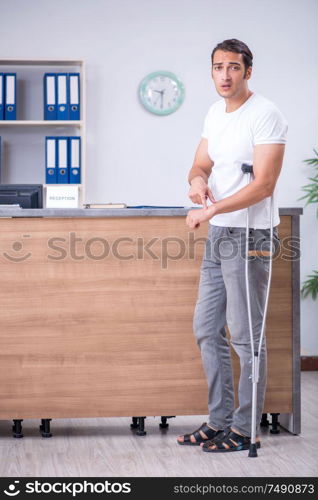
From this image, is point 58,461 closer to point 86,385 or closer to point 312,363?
point 86,385

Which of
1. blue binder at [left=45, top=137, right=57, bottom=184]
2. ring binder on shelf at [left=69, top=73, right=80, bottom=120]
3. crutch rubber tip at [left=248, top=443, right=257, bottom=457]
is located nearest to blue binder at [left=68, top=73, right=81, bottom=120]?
ring binder on shelf at [left=69, top=73, right=80, bottom=120]

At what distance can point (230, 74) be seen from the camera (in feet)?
9.71

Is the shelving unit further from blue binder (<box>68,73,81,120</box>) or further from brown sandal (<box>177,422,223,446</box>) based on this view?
brown sandal (<box>177,422,223,446</box>)

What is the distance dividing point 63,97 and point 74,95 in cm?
7

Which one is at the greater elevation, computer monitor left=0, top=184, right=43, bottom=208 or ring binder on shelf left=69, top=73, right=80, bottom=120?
ring binder on shelf left=69, top=73, right=80, bottom=120

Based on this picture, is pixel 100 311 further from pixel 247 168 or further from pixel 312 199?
pixel 312 199

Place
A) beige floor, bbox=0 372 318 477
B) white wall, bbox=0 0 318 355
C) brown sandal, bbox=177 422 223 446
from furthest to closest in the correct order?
1. white wall, bbox=0 0 318 355
2. brown sandal, bbox=177 422 223 446
3. beige floor, bbox=0 372 318 477

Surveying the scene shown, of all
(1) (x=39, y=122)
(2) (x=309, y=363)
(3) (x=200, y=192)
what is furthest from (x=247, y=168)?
(2) (x=309, y=363)

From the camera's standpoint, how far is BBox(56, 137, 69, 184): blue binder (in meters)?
4.93

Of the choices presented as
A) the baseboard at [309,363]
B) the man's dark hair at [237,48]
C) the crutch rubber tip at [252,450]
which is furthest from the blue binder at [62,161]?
the crutch rubber tip at [252,450]

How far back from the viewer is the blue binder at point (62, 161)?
493 centimetres

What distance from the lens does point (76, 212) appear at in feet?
10.6

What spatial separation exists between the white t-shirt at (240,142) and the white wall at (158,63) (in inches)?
84.3
